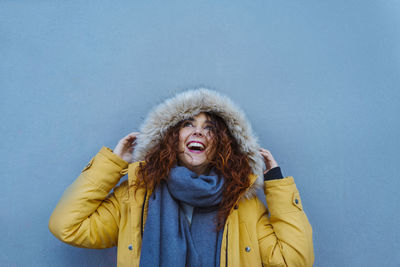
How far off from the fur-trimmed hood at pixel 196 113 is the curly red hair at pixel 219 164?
0.12 ft

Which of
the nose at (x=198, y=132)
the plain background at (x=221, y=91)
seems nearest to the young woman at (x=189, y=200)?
the nose at (x=198, y=132)

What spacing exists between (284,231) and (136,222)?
75 centimetres

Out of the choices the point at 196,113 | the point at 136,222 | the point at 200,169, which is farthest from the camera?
the point at 200,169

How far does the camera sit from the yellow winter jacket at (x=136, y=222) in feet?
4.28

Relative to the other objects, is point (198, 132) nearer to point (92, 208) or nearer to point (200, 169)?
point (200, 169)

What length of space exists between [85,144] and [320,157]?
60.7 inches

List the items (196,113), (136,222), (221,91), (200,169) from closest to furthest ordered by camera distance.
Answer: (136,222) → (196,113) → (200,169) → (221,91)

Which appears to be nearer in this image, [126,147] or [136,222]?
[136,222]

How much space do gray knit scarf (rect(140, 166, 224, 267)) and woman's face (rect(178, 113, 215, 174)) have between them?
8 cm

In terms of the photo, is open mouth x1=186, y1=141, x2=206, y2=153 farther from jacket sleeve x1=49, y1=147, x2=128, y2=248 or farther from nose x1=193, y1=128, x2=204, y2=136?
jacket sleeve x1=49, y1=147, x2=128, y2=248

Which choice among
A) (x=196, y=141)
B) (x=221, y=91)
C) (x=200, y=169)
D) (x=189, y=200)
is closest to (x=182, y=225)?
(x=189, y=200)

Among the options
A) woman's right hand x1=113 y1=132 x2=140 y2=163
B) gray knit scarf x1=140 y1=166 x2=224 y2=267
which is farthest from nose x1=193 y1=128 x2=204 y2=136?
woman's right hand x1=113 y1=132 x2=140 y2=163

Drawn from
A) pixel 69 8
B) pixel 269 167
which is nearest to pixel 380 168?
pixel 269 167

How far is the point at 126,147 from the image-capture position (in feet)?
4.99
